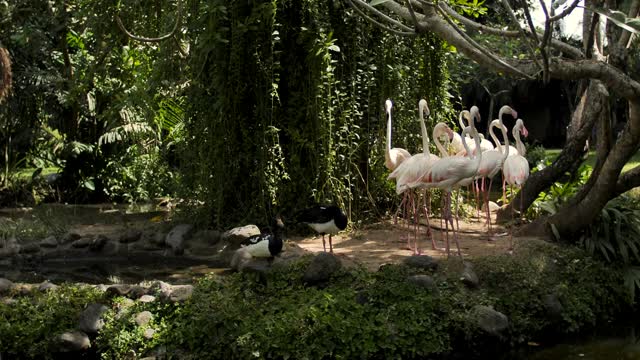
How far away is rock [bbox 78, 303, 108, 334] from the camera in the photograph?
22.1ft

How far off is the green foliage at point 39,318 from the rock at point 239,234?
2444 millimetres

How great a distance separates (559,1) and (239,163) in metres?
5.91

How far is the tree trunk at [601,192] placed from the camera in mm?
7754

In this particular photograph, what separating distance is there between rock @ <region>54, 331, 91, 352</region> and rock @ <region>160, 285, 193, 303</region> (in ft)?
2.52

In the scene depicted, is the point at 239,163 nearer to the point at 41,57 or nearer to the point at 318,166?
the point at 318,166

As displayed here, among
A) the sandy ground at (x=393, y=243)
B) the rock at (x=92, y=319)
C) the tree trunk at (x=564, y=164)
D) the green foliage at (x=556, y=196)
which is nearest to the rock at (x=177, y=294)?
the rock at (x=92, y=319)

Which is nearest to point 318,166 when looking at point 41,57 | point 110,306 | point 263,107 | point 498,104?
point 263,107

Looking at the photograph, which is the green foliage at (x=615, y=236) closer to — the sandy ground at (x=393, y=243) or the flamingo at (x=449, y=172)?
the sandy ground at (x=393, y=243)

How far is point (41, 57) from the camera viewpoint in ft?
47.8

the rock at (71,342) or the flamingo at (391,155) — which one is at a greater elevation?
the flamingo at (391,155)

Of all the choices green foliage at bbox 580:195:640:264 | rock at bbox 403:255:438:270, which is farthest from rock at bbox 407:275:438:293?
green foliage at bbox 580:195:640:264

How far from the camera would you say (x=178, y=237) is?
1002cm

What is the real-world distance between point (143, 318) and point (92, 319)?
472 mm

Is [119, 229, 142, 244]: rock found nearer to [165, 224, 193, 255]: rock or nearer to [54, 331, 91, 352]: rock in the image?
[165, 224, 193, 255]: rock
